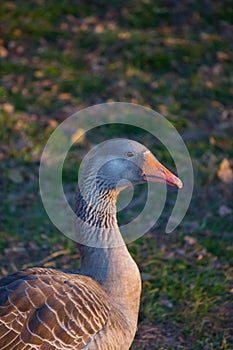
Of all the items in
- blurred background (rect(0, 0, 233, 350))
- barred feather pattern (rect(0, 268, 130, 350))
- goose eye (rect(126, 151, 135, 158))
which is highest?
goose eye (rect(126, 151, 135, 158))

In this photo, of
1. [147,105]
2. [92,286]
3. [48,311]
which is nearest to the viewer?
[48,311]

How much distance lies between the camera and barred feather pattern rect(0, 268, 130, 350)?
3434mm

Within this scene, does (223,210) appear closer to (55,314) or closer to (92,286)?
(92,286)

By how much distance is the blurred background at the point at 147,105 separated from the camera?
503cm

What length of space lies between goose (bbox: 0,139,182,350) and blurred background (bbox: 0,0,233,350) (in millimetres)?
840

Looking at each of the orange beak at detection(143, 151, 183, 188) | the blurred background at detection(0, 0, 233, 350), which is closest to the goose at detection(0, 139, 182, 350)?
the orange beak at detection(143, 151, 183, 188)

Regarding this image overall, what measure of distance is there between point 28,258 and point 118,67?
11.5ft

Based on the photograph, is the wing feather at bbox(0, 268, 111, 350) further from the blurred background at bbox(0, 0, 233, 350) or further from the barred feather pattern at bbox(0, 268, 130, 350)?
the blurred background at bbox(0, 0, 233, 350)

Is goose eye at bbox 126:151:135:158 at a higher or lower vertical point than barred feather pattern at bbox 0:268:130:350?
higher

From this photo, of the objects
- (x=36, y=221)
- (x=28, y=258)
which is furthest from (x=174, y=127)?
(x=28, y=258)

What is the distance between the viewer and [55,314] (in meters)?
3.52

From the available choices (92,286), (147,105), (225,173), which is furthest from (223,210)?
(92,286)

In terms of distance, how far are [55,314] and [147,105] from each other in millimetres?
4322

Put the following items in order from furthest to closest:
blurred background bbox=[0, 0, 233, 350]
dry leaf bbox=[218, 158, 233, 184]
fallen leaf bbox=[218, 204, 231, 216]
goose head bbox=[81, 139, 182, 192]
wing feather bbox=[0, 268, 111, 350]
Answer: dry leaf bbox=[218, 158, 233, 184], fallen leaf bbox=[218, 204, 231, 216], blurred background bbox=[0, 0, 233, 350], goose head bbox=[81, 139, 182, 192], wing feather bbox=[0, 268, 111, 350]
